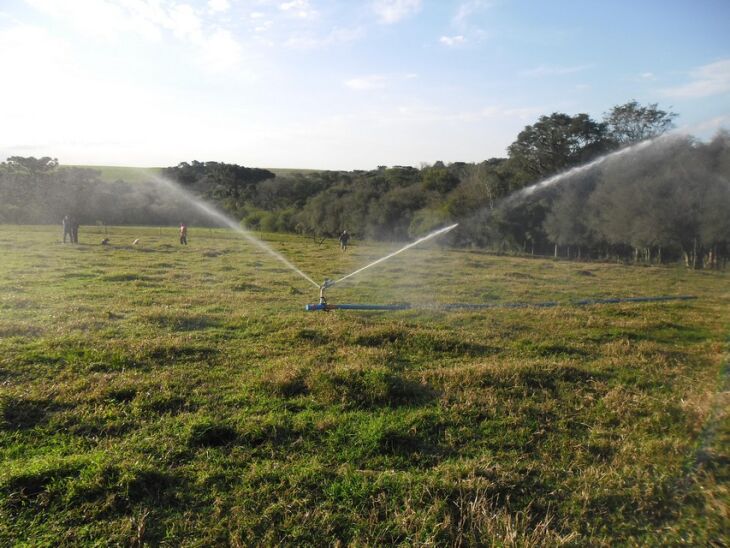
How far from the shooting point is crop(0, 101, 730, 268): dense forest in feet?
122

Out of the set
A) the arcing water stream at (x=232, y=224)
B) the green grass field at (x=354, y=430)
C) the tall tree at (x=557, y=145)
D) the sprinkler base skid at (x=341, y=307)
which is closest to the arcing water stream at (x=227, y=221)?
the arcing water stream at (x=232, y=224)

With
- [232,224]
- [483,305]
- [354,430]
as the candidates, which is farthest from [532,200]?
[354,430]

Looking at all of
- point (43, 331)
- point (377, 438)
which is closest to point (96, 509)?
point (377, 438)

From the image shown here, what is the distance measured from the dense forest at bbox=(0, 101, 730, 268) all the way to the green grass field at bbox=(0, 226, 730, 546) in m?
21.6

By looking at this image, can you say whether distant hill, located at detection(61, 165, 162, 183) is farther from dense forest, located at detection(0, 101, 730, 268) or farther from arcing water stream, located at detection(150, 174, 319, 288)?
arcing water stream, located at detection(150, 174, 319, 288)

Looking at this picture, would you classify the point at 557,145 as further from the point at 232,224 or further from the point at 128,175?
the point at 128,175

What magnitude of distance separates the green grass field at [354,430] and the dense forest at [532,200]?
2164cm

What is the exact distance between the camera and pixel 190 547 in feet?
11.8

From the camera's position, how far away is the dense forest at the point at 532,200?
122 ft

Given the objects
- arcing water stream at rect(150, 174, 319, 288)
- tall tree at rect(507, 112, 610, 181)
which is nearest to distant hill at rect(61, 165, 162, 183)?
arcing water stream at rect(150, 174, 319, 288)

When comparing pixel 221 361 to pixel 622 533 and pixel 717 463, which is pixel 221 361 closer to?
pixel 622 533

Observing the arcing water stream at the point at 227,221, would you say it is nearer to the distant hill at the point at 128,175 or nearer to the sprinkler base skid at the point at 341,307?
the sprinkler base skid at the point at 341,307

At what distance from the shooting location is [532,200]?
46.8 metres

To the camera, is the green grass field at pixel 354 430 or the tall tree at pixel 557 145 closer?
the green grass field at pixel 354 430
